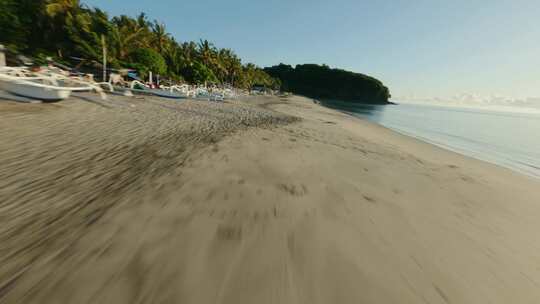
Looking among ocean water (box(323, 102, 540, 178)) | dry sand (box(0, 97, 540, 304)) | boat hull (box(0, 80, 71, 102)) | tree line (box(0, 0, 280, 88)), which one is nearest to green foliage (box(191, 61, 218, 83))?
tree line (box(0, 0, 280, 88))

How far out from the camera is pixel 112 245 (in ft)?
5.99

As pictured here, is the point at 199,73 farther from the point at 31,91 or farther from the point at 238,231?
the point at 238,231

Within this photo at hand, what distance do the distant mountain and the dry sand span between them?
122 metres

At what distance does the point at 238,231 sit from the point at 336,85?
129838 mm

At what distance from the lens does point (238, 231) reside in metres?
2.21

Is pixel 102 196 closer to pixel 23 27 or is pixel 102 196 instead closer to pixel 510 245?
pixel 510 245

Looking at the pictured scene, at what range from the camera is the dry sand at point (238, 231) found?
1.57m

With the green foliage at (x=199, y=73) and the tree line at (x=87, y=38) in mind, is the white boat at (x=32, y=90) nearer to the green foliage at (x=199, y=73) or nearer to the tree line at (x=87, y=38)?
the tree line at (x=87, y=38)

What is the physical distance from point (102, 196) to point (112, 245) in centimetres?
107

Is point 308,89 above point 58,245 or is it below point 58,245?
above

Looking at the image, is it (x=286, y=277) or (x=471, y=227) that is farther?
(x=471, y=227)

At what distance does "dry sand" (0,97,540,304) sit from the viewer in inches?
62.0

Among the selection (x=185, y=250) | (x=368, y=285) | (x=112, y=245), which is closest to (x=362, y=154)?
(x=368, y=285)

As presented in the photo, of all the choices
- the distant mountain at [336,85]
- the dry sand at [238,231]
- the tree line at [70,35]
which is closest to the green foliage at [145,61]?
the tree line at [70,35]
